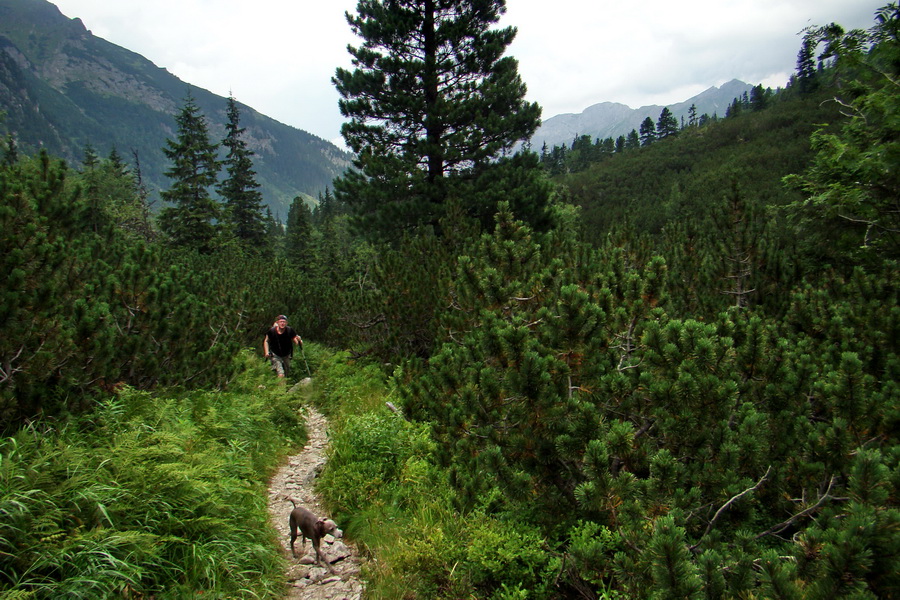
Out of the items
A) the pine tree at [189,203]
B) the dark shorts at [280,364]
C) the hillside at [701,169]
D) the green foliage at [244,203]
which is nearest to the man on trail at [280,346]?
the dark shorts at [280,364]

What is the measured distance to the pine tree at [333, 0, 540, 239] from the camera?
45.9 feet

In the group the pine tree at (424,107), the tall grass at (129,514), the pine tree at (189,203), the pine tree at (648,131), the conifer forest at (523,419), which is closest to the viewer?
the conifer forest at (523,419)

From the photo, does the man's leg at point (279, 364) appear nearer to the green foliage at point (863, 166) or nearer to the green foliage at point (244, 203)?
the green foliage at point (863, 166)

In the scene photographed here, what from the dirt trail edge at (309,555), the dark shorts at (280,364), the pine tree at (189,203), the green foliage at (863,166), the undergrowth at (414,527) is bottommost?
the dirt trail edge at (309,555)

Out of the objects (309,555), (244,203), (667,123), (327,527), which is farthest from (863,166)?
(667,123)

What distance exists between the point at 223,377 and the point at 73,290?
8.50 ft

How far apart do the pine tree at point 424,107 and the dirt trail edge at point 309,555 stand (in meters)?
9.40

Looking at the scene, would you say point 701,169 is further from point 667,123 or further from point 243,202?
point 243,202

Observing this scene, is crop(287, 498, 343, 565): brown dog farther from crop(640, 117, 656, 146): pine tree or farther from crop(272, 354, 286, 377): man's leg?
crop(640, 117, 656, 146): pine tree

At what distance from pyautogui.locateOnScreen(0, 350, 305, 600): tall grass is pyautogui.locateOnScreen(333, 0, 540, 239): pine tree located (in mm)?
10349

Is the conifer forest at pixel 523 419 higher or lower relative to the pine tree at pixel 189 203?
lower

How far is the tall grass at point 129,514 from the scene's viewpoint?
2805 millimetres

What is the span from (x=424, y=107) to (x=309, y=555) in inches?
528

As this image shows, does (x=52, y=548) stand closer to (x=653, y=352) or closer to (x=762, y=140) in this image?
(x=653, y=352)
